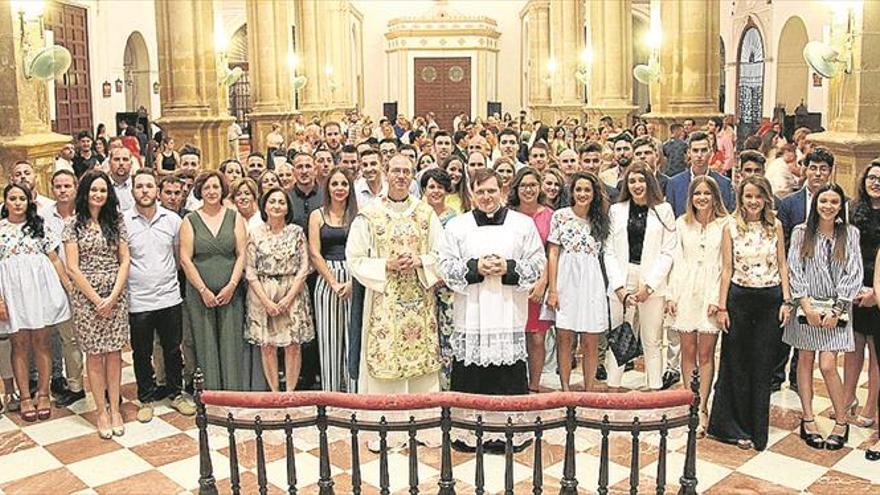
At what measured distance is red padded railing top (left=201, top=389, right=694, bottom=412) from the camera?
4.04 metres

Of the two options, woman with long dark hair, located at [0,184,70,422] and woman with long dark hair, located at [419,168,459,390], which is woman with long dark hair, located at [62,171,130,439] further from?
woman with long dark hair, located at [419,168,459,390]

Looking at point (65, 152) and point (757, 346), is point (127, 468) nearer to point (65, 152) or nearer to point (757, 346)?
point (757, 346)

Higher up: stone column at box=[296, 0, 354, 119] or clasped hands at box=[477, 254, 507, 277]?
stone column at box=[296, 0, 354, 119]

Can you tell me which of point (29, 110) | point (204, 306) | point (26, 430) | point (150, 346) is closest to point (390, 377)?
point (204, 306)

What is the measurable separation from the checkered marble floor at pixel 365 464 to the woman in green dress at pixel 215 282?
496mm

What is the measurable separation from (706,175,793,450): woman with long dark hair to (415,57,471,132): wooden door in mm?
32918

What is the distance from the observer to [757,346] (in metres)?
5.86

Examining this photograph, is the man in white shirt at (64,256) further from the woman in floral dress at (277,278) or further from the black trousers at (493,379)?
the black trousers at (493,379)

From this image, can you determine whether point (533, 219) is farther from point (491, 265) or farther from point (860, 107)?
point (860, 107)

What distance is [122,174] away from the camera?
8195 millimetres

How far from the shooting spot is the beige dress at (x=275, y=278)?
6277 millimetres

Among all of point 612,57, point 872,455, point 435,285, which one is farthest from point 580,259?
point 612,57

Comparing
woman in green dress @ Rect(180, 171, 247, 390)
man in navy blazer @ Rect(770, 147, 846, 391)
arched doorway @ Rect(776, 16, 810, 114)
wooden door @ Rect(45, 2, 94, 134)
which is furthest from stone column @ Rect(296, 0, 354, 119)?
man in navy blazer @ Rect(770, 147, 846, 391)

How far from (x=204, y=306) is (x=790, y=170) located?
5310 millimetres
